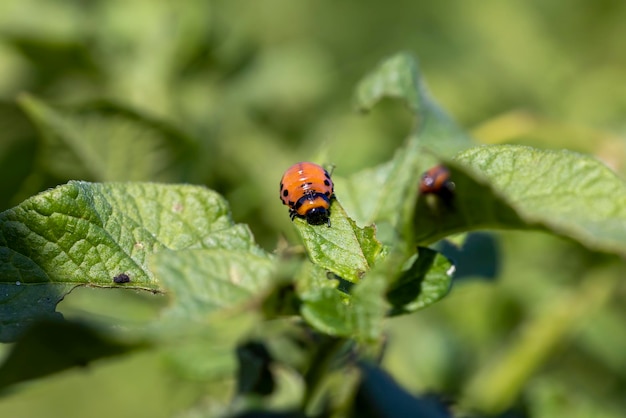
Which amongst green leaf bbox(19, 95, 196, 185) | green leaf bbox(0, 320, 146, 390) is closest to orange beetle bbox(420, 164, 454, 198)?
green leaf bbox(0, 320, 146, 390)

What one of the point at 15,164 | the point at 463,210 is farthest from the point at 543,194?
the point at 15,164

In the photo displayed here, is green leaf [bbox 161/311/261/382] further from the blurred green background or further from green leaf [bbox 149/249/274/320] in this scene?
the blurred green background

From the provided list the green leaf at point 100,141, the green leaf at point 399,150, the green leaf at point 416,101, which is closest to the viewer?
the green leaf at point 399,150

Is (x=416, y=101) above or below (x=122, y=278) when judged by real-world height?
above

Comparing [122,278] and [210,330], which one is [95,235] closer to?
[122,278]

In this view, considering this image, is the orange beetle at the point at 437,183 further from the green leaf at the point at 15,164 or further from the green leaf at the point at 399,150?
the green leaf at the point at 15,164

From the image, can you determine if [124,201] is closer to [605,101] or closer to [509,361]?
[509,361]

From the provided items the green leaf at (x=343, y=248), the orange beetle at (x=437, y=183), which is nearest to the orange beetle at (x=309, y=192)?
the green leaf at (x=343, y=248)

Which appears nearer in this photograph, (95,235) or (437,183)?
(95,235)
